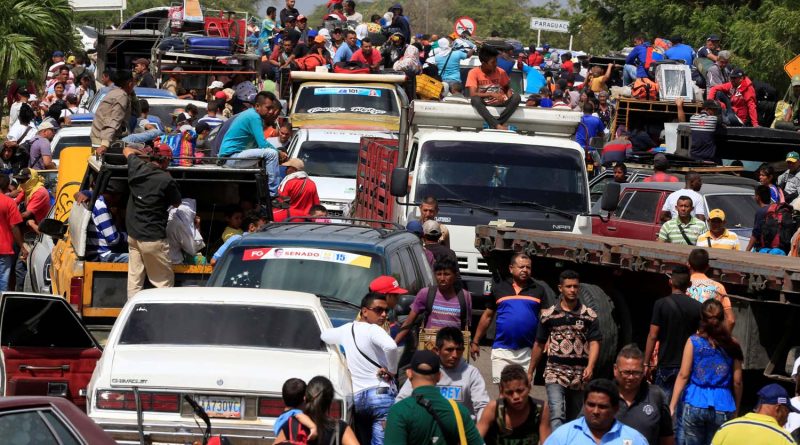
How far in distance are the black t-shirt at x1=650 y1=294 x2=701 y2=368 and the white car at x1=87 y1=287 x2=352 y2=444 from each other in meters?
2.56

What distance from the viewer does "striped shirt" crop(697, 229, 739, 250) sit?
1545 cm

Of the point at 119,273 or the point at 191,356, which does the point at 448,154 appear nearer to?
the point at 119,273

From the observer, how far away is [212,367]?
9.31m

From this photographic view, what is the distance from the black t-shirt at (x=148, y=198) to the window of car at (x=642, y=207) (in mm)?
7758

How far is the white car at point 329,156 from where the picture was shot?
21.5m

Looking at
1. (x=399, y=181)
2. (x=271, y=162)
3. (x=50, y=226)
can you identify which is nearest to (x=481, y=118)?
(x=399, y=181)

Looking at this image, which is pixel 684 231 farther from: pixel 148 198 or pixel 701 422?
pixel 701 422

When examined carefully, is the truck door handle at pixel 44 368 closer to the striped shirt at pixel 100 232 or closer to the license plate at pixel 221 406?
the license plate at pixel 221 406

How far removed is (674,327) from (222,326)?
332 cm

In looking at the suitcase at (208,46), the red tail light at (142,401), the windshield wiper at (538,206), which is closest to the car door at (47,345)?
the red tail light at (142,401)

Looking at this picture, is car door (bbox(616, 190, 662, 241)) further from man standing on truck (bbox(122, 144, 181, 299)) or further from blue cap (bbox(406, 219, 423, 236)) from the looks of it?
man standing on truck (bbox(122, 144, 181, 299))

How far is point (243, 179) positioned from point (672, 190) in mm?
7000

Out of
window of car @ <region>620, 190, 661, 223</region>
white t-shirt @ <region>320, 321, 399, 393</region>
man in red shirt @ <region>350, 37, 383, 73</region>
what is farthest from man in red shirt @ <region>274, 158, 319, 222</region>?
man in red shirt @ <region>350, 37, 383, 73</region>

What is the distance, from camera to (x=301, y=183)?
17438 mm
